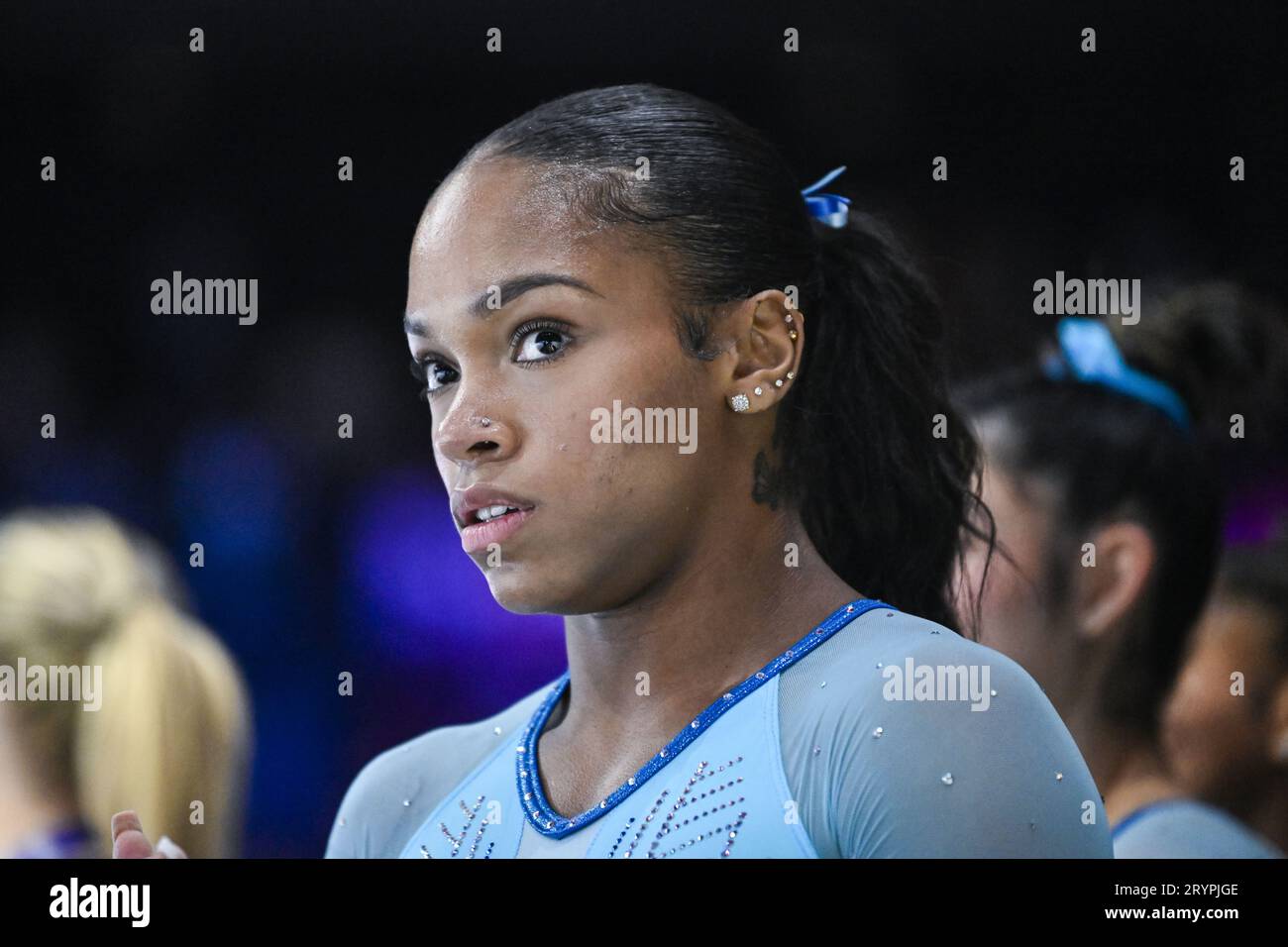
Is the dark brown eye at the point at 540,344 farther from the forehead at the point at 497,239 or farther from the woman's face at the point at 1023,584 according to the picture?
the woman's face at the point at 1023,584

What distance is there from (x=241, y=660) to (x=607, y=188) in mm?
1018

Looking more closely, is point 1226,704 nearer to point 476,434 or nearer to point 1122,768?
point 1122,768

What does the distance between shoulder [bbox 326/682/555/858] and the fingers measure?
281 millimetres

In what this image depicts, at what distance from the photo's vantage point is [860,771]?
164cm

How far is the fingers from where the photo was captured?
1.92 m

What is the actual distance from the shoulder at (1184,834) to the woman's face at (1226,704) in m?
0.08

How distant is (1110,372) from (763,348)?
1.20 meters

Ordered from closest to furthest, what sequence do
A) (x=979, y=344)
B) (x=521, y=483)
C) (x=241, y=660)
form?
(x=521, y=483)
(x=241, y=660)
(x=979, y=344)

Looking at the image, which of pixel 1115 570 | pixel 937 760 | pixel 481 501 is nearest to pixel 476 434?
pixel 481 501

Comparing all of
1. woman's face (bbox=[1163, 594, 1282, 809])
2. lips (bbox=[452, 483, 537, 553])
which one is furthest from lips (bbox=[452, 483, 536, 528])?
woman's face (bbox=[1163, 594, 1282, 809])

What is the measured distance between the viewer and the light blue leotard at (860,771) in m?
1.62

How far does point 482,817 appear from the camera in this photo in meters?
1.95
